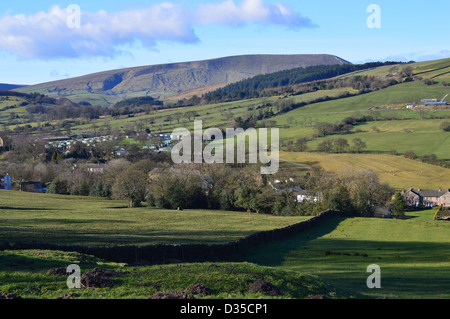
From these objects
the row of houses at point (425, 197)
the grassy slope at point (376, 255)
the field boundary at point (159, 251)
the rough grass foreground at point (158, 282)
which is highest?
the rough grass foreground at point (158, 282)

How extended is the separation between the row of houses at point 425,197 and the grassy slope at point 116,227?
4381 centimetres

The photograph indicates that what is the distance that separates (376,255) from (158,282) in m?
20.9

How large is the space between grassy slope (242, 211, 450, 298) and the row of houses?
118 ft

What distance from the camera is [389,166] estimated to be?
95.5 metres

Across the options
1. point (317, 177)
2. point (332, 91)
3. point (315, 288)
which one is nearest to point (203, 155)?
point (317, 177)

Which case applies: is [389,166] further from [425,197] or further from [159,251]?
[159,251]

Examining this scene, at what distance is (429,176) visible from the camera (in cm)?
8900

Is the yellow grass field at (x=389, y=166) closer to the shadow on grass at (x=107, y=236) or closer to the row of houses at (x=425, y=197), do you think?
the row of houses at (x=425, y=197)

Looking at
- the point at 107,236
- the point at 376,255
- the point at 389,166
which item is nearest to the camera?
the point at 376,255

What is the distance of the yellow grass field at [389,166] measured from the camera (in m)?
86.9

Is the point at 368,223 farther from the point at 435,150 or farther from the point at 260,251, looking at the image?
the point at 435,150

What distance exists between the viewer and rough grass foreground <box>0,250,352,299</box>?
594 inches

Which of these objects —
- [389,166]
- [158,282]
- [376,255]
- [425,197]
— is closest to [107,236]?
[158,282]

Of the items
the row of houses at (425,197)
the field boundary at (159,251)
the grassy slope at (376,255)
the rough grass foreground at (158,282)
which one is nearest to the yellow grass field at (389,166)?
the row of houses at (425,197)
